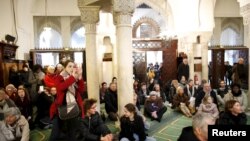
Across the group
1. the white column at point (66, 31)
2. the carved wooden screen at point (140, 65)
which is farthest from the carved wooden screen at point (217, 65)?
the white column at point (66, 31)

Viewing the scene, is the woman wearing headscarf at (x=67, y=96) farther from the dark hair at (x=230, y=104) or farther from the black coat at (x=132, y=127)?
the dark hair at (x=230, y=104)

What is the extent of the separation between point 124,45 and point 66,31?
1197 centimetres

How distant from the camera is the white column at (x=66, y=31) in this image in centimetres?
1683

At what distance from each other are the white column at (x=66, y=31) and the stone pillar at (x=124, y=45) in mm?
11645

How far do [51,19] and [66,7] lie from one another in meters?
4.30

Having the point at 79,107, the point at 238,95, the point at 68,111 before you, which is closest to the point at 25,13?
the point at 79,107

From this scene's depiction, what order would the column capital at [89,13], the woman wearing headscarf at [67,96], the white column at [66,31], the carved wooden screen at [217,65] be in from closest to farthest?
the woman wearing headscarf at [67,96], the column capital at [89,13], the carved wooden screen at [217,65], the white column at [66,31]

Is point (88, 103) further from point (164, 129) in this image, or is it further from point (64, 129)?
point (164, 129)

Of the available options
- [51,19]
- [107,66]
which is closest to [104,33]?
[107,66]

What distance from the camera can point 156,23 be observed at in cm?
1889

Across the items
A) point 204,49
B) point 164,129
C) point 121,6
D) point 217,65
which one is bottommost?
point 164,129

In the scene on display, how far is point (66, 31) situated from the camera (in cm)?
1691

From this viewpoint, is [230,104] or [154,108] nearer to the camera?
[230,104]

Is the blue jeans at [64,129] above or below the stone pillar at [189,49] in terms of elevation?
below
